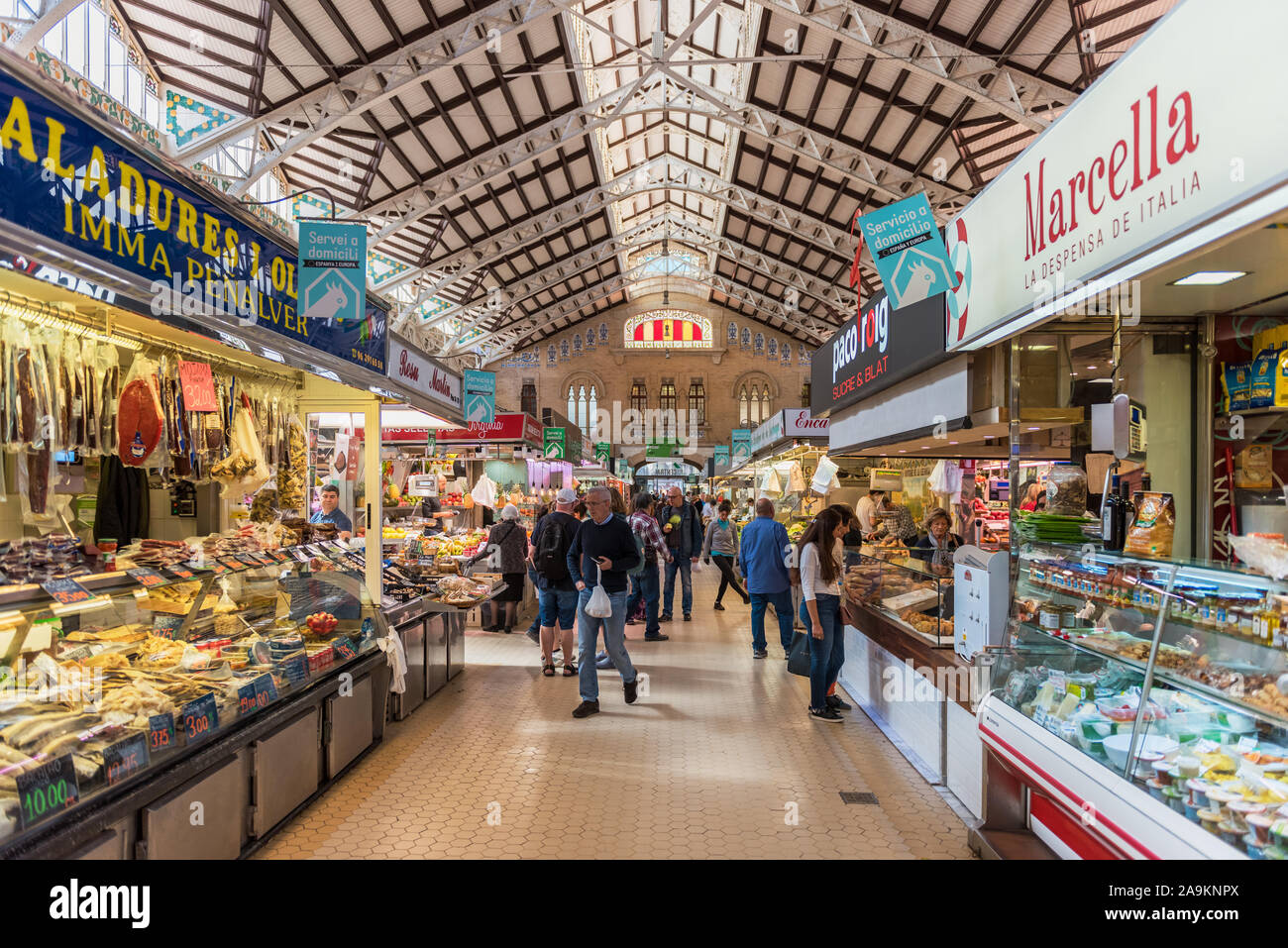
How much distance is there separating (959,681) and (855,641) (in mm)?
2315

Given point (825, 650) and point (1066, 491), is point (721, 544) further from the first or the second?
point (1066, 491)

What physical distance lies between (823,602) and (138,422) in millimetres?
3932

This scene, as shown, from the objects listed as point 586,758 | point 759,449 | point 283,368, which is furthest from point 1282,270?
point 759,449

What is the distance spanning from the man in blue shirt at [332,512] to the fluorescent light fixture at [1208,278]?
621 cm

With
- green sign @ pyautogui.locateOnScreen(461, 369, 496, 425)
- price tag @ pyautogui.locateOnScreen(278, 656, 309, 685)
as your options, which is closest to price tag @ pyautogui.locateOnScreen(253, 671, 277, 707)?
price tag @ pyautogui.locateOnScreen(278, 656, 309, 685)

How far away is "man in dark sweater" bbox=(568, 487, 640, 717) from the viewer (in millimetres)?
5539

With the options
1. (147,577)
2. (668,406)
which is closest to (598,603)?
(147,577)

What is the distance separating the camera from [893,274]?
4.14 m

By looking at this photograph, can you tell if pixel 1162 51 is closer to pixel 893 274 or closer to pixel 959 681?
pixel 893 274

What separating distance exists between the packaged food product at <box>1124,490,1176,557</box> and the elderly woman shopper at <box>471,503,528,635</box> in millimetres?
6796

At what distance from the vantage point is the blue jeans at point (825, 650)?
5.30 m

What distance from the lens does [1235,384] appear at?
137 inches

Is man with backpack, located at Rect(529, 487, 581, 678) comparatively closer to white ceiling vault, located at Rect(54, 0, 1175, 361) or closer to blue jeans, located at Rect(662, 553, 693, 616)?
blue jeans, located at Rect(662, 553, 693, 616)

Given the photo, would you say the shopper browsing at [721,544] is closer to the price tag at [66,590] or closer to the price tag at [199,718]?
the price tag at [199,718]
